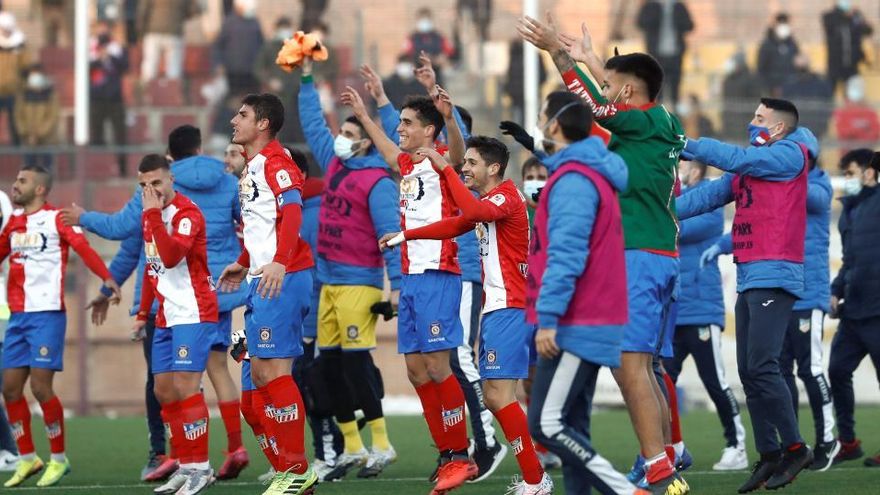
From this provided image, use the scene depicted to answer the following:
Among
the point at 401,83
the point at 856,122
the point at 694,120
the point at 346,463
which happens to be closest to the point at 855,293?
the point at 346,463

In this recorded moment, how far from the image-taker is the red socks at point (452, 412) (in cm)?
840

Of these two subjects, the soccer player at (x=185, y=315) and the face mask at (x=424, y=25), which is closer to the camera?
the soccer player at (x=185, y=315)

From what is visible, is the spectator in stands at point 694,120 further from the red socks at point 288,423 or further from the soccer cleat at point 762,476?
the red socks at point 288,423

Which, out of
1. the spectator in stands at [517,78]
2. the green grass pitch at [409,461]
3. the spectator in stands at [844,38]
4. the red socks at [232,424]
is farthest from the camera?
the spectator in stands at [844,38]

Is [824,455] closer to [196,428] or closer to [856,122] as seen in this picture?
[196,428]

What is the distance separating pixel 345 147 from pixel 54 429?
2648 millimetres

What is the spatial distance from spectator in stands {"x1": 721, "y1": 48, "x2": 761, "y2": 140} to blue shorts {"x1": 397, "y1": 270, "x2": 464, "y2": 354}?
975cm

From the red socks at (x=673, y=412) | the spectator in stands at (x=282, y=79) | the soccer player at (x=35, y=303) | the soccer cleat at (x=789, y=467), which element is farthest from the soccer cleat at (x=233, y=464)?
the spectator in stands at (x=282, y=79)

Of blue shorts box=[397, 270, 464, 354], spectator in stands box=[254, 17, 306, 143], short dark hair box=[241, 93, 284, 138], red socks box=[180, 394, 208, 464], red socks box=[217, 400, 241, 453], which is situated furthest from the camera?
spectator in stands box=[254, 17, 306, 143]

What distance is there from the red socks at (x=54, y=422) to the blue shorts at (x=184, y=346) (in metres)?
1.43

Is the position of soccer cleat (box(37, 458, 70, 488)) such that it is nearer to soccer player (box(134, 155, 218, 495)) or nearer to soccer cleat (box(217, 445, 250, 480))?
soccer cleat (box(217, 445, 250, 480))

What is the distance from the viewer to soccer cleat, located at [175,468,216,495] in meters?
8.45

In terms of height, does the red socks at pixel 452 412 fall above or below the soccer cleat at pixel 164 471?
above

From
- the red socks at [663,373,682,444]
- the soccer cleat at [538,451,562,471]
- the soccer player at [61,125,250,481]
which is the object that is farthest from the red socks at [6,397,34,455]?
the red socks at [663,373,682,444]
